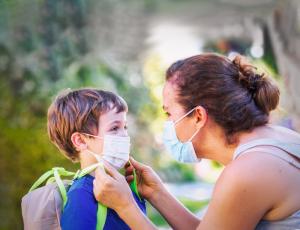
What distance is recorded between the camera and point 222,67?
78.6 inches

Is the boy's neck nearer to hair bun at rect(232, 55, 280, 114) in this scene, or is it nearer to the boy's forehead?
the boy's forehead

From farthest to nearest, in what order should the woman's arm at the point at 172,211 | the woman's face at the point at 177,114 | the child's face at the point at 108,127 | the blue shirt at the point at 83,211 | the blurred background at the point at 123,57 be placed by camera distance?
the blurred background at the point at 123,57
the woman's arm at the point at 172,211
the child's face at the point at 108,127
the woman's face at the point at 177,114
the blue shirt at the point at 83,211

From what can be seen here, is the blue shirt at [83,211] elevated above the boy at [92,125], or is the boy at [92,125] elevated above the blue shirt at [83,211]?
the boy at [92,125]

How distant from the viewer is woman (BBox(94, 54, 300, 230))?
1.78 meters

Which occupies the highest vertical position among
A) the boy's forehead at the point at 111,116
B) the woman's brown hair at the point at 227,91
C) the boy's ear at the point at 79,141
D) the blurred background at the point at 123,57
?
the woman's brown hair at the point at 227,91

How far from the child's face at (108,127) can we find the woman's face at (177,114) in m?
0.19

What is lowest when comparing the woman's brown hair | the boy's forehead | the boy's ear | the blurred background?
the blurred background

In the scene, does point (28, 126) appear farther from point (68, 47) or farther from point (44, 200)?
point (44, 200)

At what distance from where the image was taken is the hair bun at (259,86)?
6.57 feet

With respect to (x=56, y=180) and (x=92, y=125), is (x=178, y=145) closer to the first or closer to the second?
(x=92, y=125)

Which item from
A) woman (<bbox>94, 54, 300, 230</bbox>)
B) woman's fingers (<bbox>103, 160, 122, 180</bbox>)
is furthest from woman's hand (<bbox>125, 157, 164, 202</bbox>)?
woman's fingers (<bbox>103, 160, 122, 180</bbox>)

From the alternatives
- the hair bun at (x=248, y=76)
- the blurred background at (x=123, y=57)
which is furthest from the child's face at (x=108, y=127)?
the blurred background at (x=123, y=57)

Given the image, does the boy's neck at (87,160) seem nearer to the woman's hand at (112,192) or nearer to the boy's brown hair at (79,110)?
the boy's brown hair at (79,110)

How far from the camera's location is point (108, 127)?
216cm
